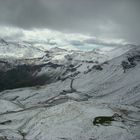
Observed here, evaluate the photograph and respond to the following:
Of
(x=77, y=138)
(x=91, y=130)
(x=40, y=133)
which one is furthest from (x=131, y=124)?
(x=40, y=133)

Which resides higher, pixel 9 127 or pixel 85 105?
pixel 85 105

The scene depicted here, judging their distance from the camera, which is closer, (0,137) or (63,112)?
(0,137)

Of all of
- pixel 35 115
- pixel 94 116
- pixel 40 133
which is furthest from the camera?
pixel 35 115

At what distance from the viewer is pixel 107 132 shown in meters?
112

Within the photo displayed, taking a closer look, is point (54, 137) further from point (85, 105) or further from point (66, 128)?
point (85, 105)

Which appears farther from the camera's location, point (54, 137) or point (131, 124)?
point (131, 124)

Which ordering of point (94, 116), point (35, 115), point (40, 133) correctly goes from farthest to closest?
point (35, 115)
point (94, 116)
point (40, 133)

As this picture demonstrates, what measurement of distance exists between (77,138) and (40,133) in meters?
16.4

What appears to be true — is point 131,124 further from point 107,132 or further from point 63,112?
point 63,112

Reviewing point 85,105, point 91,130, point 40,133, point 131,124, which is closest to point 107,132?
point 91,130

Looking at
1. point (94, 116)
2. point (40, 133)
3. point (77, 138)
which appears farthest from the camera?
point (94, 116)

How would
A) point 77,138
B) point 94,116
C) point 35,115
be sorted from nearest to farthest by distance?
point 77,138 < point 94,116 < point 35,115

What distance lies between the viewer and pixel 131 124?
122750 millimetres

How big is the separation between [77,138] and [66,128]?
10876 mm
